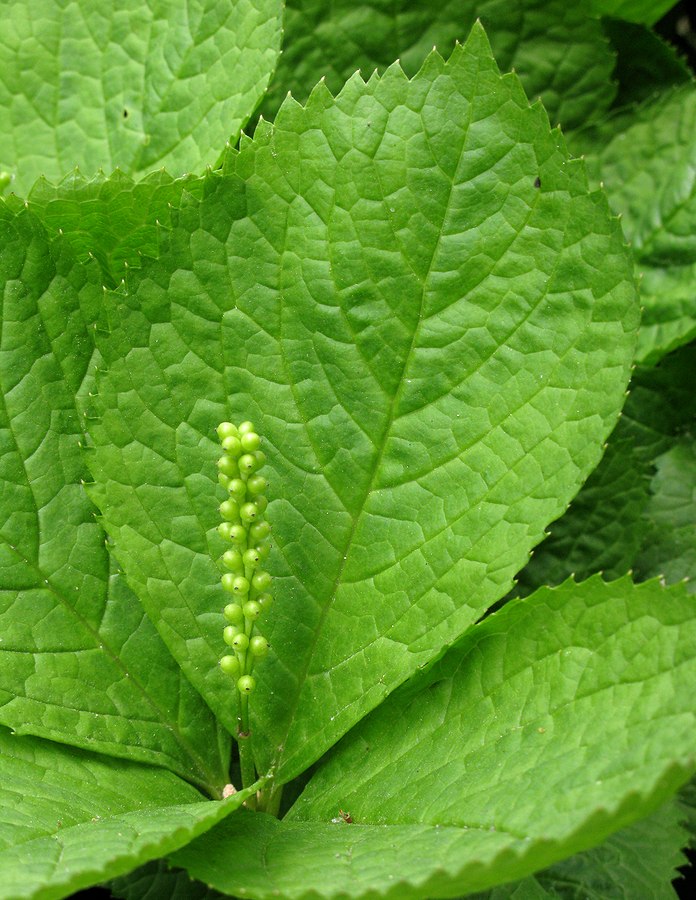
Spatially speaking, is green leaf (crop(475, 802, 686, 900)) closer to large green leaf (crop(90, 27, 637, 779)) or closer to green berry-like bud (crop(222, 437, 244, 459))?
large green leaf (crop(90, 27, 637, 779))

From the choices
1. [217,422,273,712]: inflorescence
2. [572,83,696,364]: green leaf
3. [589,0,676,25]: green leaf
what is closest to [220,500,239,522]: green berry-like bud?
[217,422,273,712]: inflorescence

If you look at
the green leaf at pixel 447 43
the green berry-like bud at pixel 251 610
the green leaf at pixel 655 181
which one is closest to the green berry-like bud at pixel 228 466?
the green berry-like bud at pixel 251 610

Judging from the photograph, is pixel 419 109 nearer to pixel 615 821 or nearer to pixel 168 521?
pixel 168 521

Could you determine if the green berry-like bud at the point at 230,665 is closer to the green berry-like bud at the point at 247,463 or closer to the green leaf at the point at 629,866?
the green berry-like bud at the point at 247,463

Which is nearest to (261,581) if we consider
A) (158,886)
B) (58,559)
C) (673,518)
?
(58,559)

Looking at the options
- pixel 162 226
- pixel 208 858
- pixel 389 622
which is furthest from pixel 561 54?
pixel 208 858
